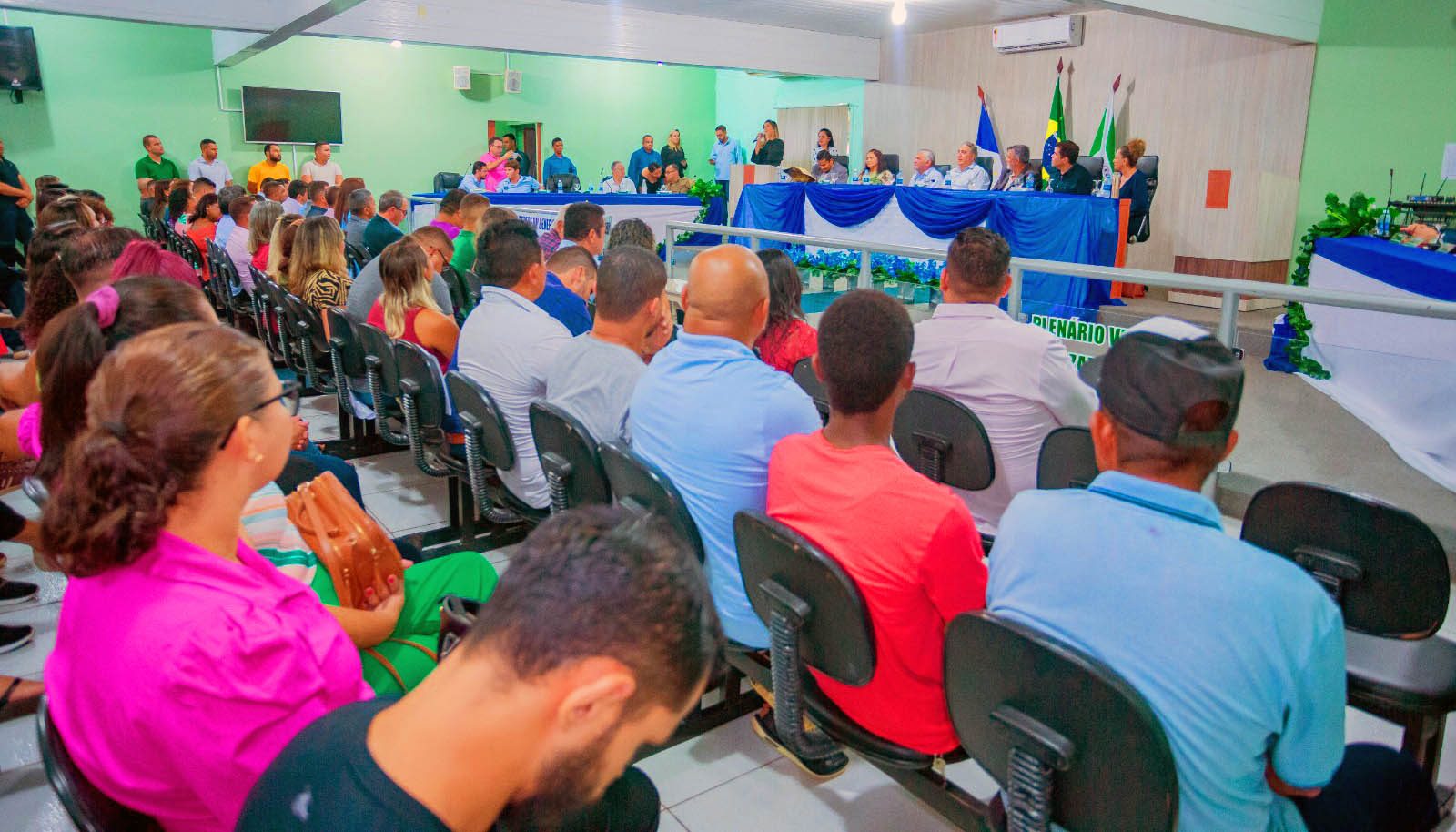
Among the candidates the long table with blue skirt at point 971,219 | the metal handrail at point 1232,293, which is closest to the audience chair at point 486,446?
the metal handrail at point 1232,293

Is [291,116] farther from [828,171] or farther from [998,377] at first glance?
[998,377]

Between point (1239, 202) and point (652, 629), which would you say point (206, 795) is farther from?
point (1239, 202)

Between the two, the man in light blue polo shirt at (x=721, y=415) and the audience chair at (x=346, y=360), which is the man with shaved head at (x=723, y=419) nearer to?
the man in light blue polo shirt at (x=721, y=415)

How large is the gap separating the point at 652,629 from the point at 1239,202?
969 cm

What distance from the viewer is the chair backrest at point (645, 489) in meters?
1.86

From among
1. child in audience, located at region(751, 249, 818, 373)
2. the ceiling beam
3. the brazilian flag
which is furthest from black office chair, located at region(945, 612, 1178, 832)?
the brazilian flag

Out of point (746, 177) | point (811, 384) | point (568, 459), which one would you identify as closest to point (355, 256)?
point (811, 384)

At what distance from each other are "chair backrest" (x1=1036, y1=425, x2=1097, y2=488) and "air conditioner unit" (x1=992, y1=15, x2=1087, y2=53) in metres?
10.1

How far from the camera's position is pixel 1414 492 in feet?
11.2

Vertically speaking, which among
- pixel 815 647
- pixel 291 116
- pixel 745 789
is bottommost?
pixel 745 789

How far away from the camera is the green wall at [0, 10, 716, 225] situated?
11812mm

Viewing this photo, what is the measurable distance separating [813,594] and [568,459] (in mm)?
938

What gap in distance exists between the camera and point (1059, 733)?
1.17 metres

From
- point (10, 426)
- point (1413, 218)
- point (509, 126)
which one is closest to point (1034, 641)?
point (10, 426)
